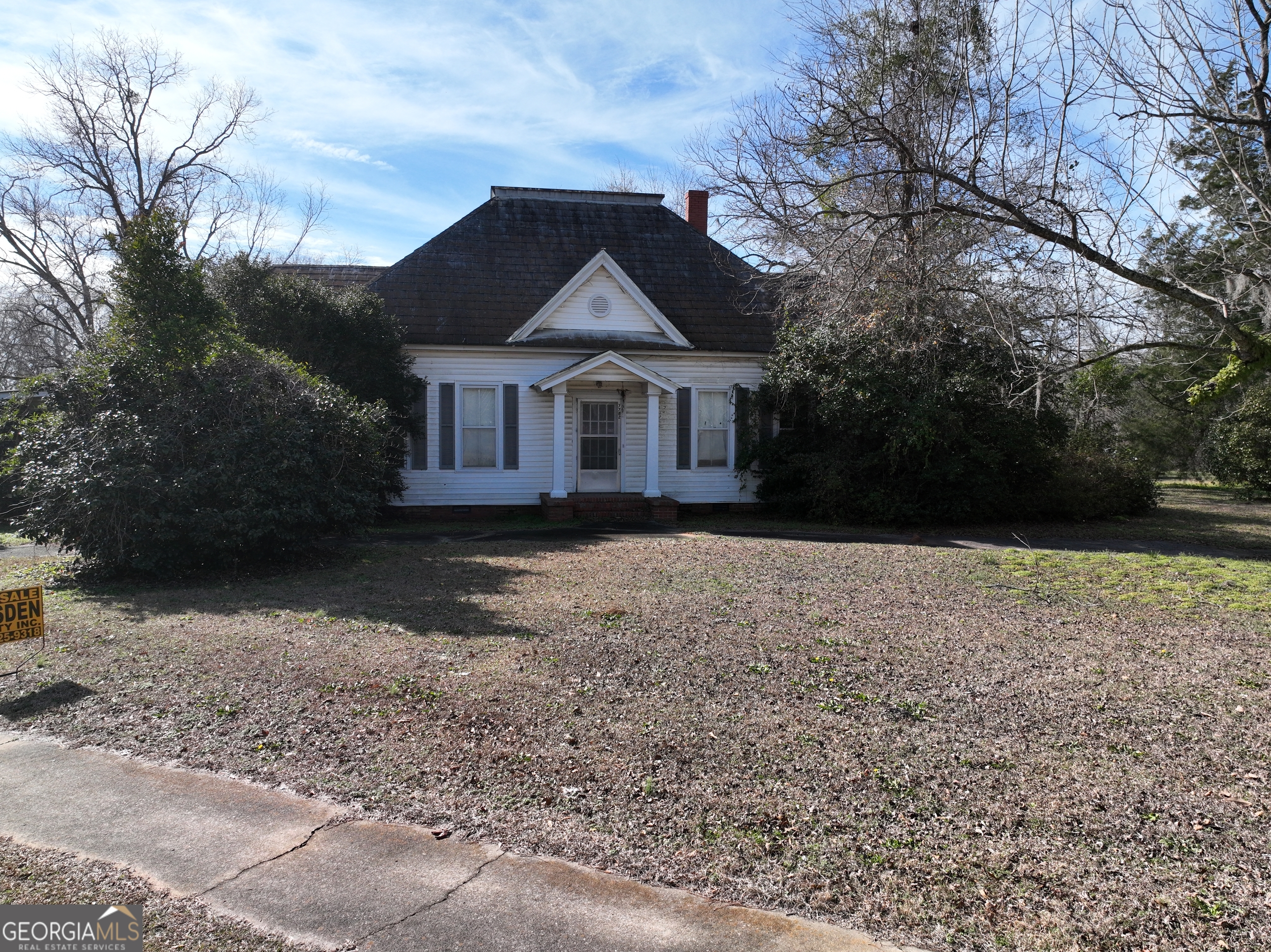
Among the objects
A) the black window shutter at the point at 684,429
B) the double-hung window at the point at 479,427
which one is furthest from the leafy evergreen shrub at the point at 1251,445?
the double-hung window at the point at 479,427

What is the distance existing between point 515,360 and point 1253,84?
12.9 metres

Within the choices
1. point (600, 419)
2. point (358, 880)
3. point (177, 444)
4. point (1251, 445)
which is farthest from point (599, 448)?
point (1251, 445)

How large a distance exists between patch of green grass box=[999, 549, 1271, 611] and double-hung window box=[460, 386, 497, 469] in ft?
34.1

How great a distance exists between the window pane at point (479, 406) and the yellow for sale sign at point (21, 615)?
1144 cm

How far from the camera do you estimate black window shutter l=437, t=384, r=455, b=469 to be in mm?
17484

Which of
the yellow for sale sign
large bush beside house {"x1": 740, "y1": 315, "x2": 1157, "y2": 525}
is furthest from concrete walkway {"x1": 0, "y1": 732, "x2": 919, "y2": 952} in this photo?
large bush beside house {"x1": 740, "y1": 315, "x2": 1157, "y2": 525}

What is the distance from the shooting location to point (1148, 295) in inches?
484

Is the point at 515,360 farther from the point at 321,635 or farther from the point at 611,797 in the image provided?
the point at 611,797

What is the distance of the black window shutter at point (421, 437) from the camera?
1723 cm

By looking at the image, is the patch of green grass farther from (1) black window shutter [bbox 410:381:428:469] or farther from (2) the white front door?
(1) black window shutter [bbox 410:381:428:469]

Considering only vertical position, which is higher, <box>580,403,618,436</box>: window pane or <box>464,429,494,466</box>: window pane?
<box>580,403,618,436</box>: window pane

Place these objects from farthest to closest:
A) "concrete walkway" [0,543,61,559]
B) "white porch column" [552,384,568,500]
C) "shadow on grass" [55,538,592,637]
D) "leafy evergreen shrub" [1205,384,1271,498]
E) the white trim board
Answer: "leafy evergreen shrub" [1205,384,1271,498] → "white porch column" [552,384,568,500] → the white trim board → "concrete walkway" [0,543,61,559] → "shadow on grass" [55,538,592,637]

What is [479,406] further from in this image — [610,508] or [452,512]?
[610,508]

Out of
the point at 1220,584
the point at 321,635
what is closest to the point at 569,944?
the point at 321,635
